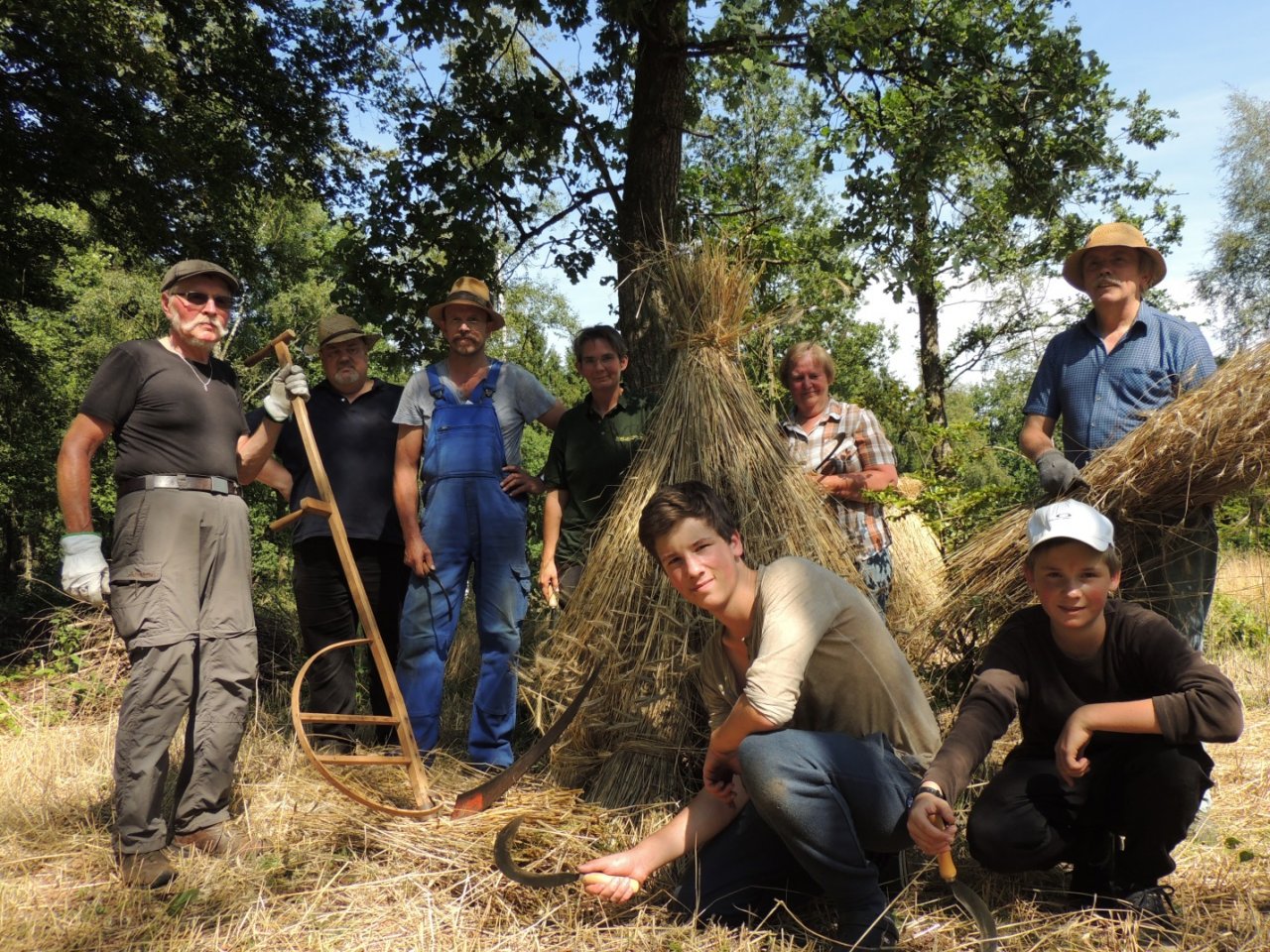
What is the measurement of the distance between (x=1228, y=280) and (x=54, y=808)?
91.9 feet

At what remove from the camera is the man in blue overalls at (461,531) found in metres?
3.46

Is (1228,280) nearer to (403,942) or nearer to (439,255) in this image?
(439,255)

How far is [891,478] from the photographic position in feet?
11.7

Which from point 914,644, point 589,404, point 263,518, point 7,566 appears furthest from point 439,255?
point 7,566

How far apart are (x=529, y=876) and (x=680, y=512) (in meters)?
1.00

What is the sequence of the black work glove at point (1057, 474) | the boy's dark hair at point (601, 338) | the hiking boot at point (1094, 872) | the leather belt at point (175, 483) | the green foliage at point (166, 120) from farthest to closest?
the green foliage at point (166, 120)
the boy's dark hair at point (601, 338)
the leather belt at point (175, 483)
the black work glove at point (1057, 474)
the hiking boot at point (1094, 872)

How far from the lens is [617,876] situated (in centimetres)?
223

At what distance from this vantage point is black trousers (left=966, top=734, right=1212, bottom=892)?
2.14m

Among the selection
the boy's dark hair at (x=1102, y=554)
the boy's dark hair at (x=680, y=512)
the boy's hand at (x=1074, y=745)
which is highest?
the boy's dark hair at (x=680, y=512)

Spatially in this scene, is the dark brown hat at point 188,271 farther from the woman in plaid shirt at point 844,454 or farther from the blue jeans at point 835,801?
the blue jeans at point 835,801

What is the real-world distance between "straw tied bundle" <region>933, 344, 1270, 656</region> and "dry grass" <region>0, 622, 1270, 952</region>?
0.82 m

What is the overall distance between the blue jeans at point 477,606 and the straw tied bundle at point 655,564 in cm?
16

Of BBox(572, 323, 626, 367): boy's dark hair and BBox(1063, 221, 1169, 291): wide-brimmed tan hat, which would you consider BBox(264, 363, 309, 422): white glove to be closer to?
BBox(572, 323, 626, 367): boy's dark hair

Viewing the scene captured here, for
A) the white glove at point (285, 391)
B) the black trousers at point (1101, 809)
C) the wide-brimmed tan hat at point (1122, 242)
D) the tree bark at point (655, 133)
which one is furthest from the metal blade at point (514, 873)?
the tree bark at point (655, 133)
